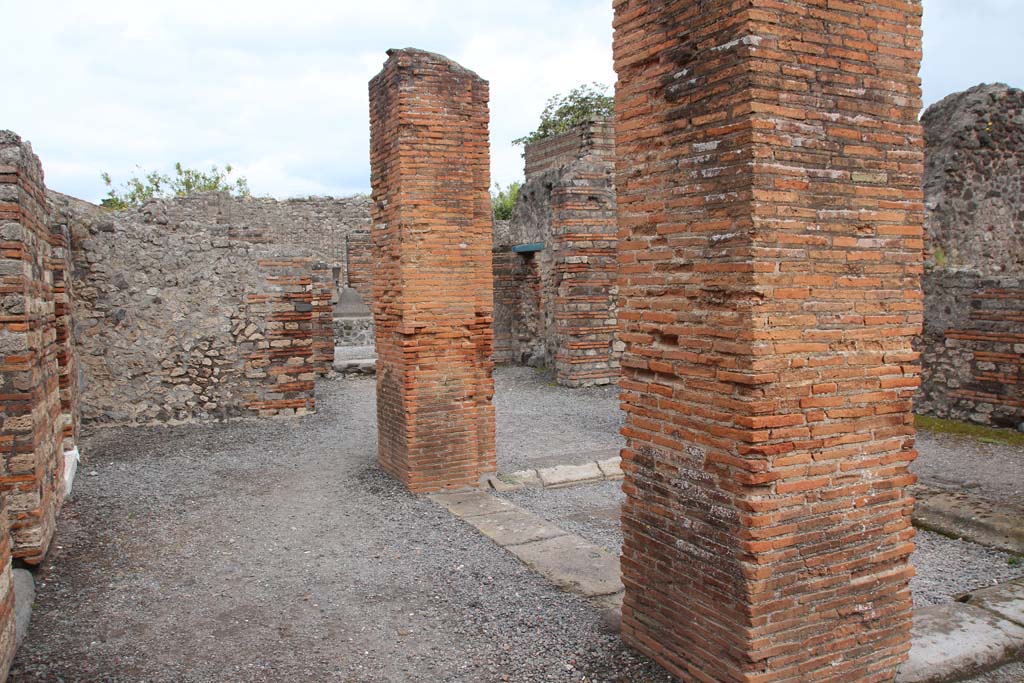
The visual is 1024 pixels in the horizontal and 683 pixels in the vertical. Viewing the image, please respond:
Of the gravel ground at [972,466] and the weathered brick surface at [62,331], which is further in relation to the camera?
the weathered brick surface at [62,331]

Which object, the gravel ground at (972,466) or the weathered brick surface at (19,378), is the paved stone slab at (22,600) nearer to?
the weathered brick surface at (19,378)

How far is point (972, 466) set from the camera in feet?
25.4

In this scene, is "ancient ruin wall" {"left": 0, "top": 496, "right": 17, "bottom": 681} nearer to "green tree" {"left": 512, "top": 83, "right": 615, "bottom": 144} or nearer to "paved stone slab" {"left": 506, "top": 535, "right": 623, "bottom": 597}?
"paved stone slab" {"left": 506, "top": 535, "right": 623, "bottom": 597}

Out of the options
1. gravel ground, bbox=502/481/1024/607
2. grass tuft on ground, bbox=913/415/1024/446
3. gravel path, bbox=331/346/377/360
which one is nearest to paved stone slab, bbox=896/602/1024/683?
gravel ground, bbox=502/481/1024/607

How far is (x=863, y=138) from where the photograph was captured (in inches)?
132

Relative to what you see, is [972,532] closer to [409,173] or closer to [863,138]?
[863,138]

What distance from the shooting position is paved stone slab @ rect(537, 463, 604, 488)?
746 cm

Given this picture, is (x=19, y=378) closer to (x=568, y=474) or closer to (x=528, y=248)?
(x=568, y=474)

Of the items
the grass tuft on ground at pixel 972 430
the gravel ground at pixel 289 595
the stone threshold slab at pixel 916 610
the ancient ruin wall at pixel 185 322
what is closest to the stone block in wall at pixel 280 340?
the ancient ruin wall at pixel 185 322

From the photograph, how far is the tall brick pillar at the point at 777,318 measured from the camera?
3168 mm

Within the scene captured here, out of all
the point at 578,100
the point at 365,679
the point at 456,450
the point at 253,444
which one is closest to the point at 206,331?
the point at 253,444

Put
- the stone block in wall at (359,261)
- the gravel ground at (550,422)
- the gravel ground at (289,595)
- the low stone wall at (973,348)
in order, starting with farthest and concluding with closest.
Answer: the stone block in wall at (359,261) < the low stone wall at (973,348) < the gravel ground at (550,422) < the gravel ground at (289,595)

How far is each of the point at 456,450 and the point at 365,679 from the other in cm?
342

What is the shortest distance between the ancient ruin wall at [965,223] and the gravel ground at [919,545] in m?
4.63
